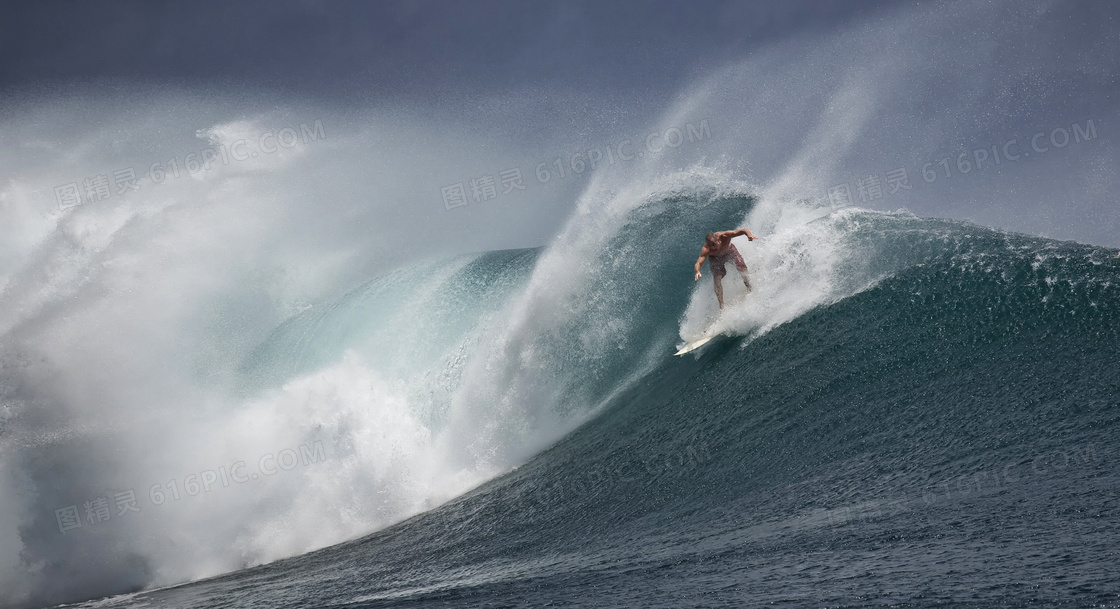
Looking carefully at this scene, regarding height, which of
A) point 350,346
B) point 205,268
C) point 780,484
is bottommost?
point 780,484

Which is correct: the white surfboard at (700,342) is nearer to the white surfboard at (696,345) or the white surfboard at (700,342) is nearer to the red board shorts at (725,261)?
the white surfboard at (696,345)

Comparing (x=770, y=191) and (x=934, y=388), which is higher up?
(x=770, y=191)

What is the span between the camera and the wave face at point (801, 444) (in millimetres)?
4254

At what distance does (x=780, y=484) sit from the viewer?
5961 mm

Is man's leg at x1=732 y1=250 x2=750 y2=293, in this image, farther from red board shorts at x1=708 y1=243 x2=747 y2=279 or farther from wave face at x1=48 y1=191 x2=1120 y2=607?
wave face at x1=48 y1=191 x2=1120 y2=607

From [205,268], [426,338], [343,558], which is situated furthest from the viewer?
[205,268]

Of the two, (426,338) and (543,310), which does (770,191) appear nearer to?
(543,310)

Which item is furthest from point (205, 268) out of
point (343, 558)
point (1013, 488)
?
point (1013, 488)

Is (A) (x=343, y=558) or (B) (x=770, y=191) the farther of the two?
(B) (x=770, y=191)

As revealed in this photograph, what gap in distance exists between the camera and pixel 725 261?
10836 mm

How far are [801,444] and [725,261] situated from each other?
4.61m

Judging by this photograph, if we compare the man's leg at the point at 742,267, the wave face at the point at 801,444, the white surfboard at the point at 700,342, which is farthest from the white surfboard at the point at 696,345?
the man's leg at the point at 742,267

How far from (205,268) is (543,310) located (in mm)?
11460

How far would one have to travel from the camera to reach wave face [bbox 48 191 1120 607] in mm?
4254
